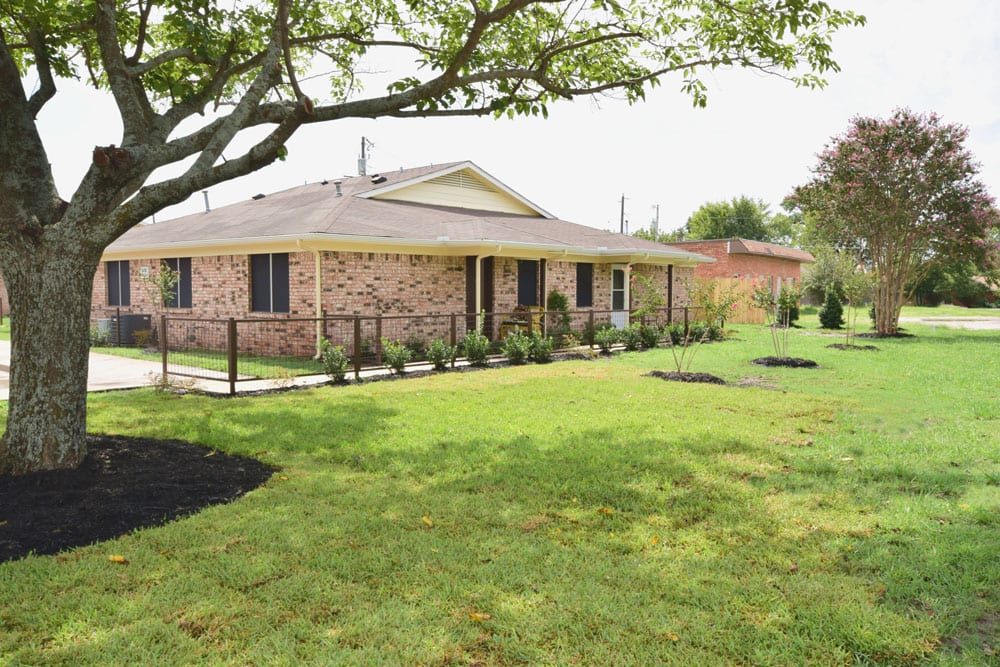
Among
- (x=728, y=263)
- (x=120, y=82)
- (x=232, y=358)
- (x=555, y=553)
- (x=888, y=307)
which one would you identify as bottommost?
(x=555, y=553)

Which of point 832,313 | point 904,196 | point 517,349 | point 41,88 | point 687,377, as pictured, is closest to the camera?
point 41,88

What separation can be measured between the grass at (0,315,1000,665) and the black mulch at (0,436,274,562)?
252mm

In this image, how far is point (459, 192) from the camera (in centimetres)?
2000

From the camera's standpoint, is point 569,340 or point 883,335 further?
point 883,335

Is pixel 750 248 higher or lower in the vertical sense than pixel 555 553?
higher

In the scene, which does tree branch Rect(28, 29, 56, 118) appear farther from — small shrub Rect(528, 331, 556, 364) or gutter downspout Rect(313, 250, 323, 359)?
small shrub Rect(528, 331, 556, 364)

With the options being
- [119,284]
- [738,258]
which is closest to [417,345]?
[119,284]

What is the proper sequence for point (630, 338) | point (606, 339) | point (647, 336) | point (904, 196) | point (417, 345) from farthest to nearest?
point (904, 196)
point (647, 336)
point (630, 338)
point (606, 339)
point (417, 345)

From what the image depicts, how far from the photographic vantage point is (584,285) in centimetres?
1934

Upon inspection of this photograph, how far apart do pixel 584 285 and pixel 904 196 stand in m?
11.2

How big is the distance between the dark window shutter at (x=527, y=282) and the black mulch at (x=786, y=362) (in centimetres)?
605

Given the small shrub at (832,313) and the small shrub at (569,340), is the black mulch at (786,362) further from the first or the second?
the small shrub at (832,313)

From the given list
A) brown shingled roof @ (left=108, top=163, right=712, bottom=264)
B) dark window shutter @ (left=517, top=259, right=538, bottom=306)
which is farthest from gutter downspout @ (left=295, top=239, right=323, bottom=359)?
dark window shutter @ (left=517, top=259, right=538, bottom=306)

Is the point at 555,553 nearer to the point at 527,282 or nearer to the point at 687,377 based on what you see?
the point at 687,377
